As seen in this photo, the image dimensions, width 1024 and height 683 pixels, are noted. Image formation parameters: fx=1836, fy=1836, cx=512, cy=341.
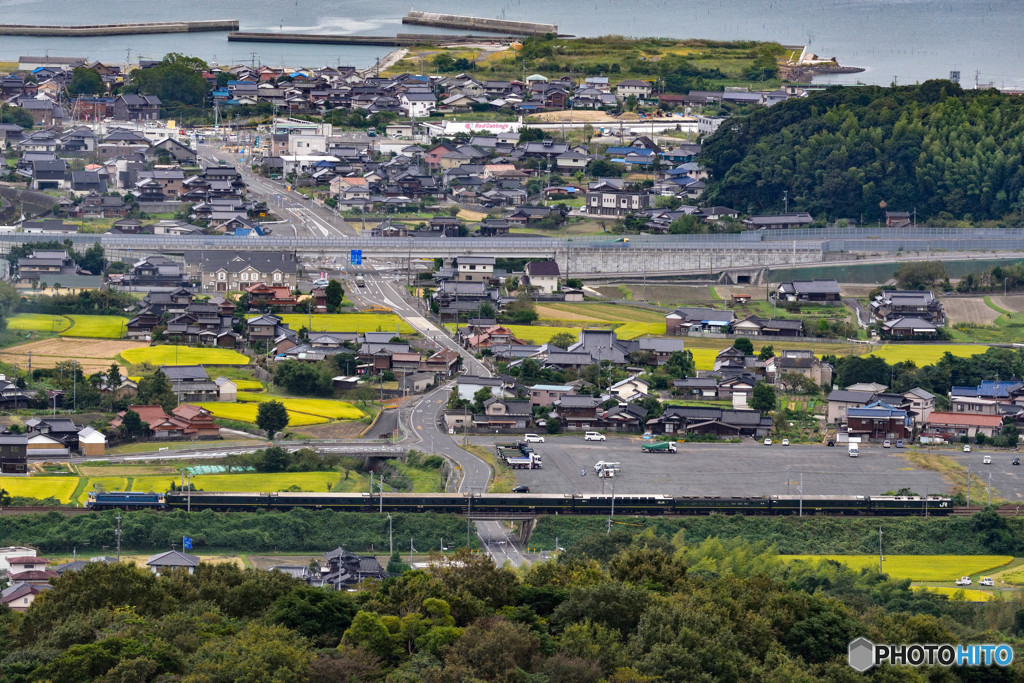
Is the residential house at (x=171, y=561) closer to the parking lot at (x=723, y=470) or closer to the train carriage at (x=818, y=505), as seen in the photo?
the parking lot at (x=723, y=470)

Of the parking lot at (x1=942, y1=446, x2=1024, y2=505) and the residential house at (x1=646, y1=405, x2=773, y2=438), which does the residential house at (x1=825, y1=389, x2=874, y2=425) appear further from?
the parking lot at (x1=942, y1=446, x2=1024, y2=505)

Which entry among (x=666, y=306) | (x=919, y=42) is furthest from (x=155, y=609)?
(x=919, y=42)

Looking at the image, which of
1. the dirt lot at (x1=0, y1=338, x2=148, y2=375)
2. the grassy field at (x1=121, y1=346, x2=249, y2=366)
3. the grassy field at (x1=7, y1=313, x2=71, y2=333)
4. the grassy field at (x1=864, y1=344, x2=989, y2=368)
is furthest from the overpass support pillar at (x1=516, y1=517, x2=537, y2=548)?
the grassy field at (x1=7, y1=313, x2=71, y2=333)

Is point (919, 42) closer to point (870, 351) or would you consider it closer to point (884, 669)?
point (870, 351)

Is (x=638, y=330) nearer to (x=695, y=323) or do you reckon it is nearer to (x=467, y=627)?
(x=695, y=323)

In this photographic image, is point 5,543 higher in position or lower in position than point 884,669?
lower

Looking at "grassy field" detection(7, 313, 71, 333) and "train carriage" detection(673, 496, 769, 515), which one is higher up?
"grassy field" detection(7, 313, 71, 333)

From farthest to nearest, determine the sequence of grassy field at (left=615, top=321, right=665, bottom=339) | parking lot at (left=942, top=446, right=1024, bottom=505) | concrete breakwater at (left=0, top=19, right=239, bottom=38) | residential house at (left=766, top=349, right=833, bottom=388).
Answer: concrete breakwater at (left=0, top=19, right=239, bottom=38), grassy field at (left=615, top=321, right=665, bottom=339), residential house at (left=766, top=349, right=833, bottom=388), parking lot at (left=942, top=446, right=1024, bottom=505)
